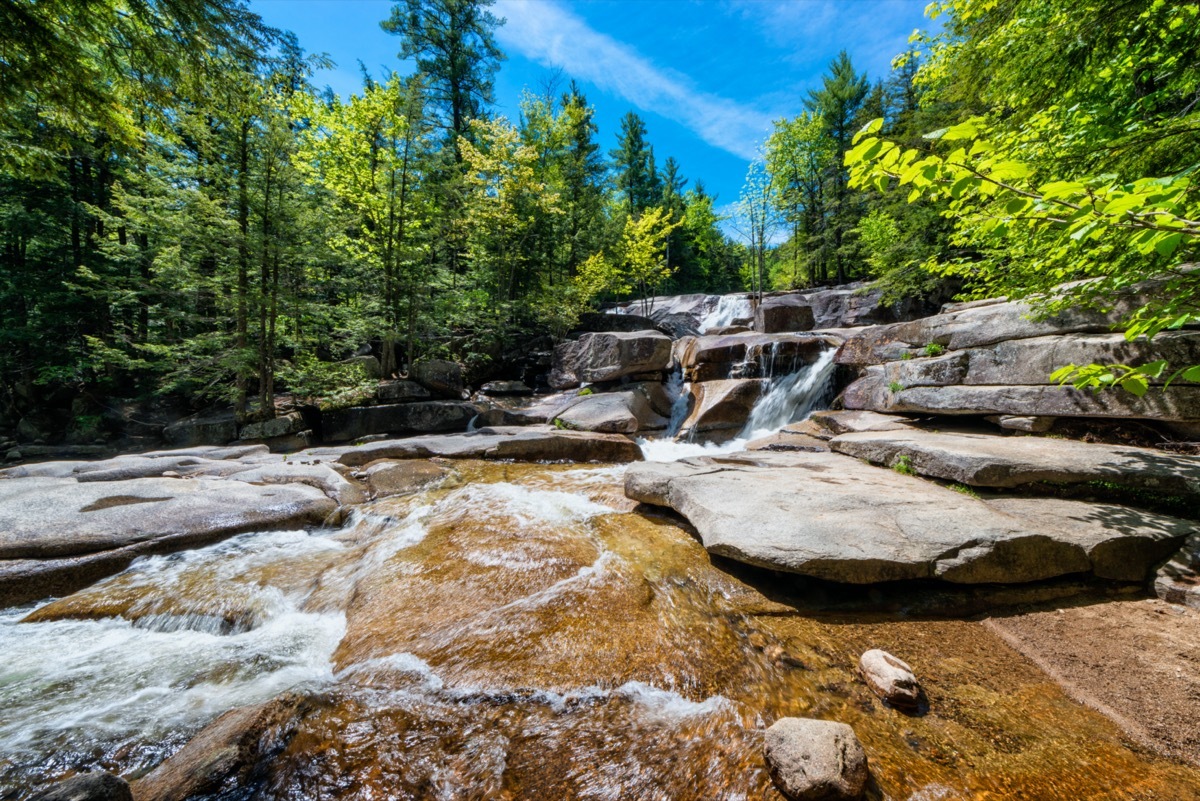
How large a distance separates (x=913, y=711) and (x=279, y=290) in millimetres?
14895

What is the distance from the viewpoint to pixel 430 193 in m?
14.4

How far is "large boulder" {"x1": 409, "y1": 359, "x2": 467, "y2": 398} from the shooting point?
549 inches

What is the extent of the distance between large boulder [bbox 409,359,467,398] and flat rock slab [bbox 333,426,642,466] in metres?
4.71

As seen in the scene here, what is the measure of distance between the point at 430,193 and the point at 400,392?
717 centimetres

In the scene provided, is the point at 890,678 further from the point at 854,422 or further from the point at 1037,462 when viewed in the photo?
the point at 854,422

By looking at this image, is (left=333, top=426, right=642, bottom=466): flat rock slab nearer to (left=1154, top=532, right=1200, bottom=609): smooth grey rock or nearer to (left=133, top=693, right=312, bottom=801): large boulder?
(left=133, top=693, right=312, bottom=801): large boulder

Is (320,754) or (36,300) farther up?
(36,300)

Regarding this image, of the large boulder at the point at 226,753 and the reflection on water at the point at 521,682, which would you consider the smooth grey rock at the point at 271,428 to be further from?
the large boulder at the point at 226,753

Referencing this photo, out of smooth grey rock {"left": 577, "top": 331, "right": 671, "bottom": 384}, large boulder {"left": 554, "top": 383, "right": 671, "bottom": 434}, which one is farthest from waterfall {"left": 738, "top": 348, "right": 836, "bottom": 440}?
smooth grey rock {"left": 577, "top": 331, "right": 671, "bottom": 384}

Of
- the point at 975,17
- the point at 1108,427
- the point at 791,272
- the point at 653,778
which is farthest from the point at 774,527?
the point at 791,272

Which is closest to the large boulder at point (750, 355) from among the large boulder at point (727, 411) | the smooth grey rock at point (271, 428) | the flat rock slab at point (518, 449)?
the large boulder at point (727, 411)

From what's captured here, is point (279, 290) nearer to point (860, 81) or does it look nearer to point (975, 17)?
point (975, 17)

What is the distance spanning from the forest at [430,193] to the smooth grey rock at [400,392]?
32.8 inches

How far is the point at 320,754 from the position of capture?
83.4 inches
